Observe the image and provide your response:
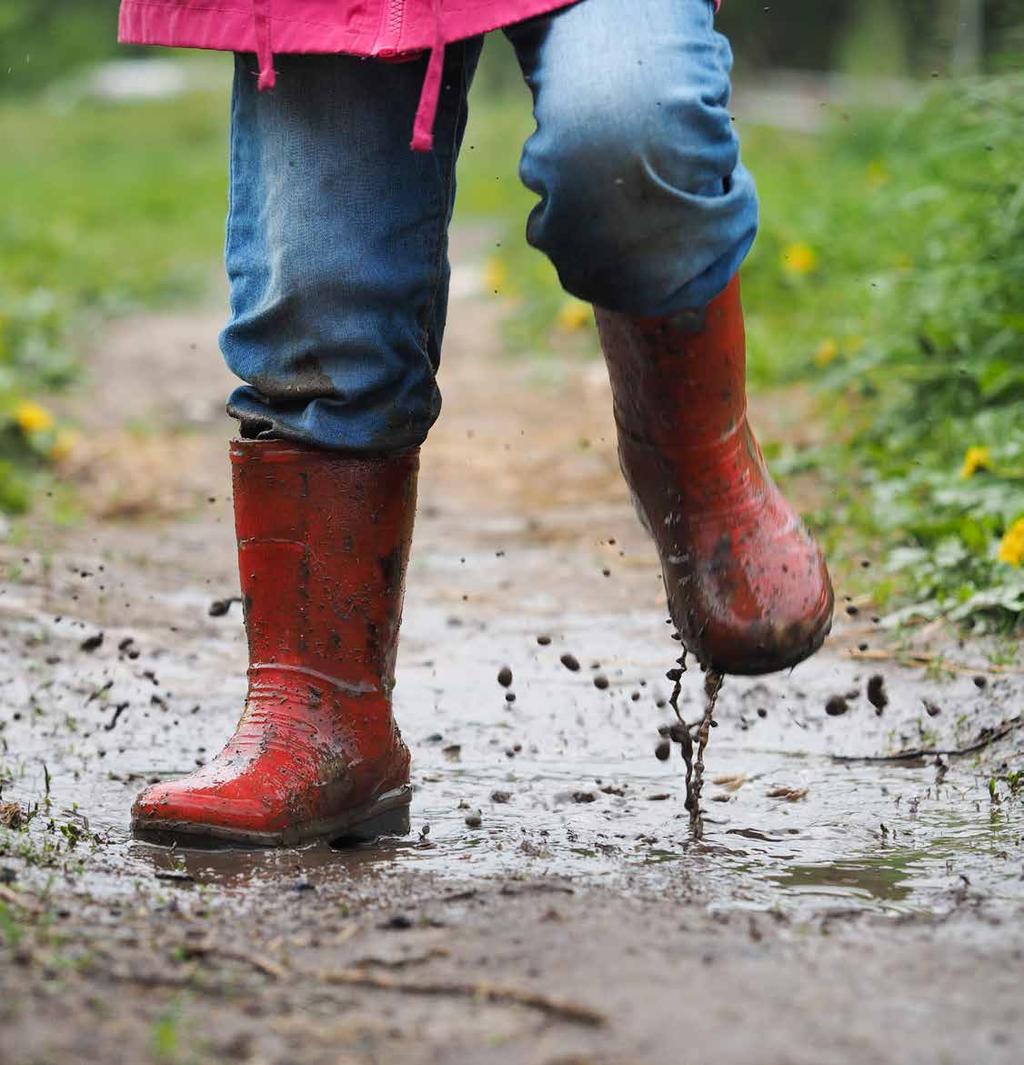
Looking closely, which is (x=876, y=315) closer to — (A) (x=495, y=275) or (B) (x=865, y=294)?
(B) (x=865, y=294)

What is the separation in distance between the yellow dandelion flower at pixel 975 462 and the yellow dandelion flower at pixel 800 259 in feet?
7.75

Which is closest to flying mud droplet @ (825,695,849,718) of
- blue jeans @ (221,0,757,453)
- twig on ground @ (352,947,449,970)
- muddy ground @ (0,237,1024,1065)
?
muddy ground @ (0,237,1024,1065)

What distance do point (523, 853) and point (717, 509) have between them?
18.4 inches

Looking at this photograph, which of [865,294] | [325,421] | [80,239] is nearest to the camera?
[325,421]

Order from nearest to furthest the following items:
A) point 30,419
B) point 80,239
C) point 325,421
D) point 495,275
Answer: point 325,421, point 30,419, point 495,275, point 80,239

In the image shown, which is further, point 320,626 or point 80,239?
point 80,239

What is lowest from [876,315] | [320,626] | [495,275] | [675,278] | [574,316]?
[320,626]

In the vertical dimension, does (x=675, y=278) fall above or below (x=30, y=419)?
below

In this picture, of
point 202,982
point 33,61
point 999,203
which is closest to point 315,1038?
point 202,982

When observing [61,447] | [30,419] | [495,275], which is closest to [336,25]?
[30,419]

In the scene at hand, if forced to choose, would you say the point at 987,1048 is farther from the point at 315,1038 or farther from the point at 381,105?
the point at 381,105

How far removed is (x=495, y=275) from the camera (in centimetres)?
797

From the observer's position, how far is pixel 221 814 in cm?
196

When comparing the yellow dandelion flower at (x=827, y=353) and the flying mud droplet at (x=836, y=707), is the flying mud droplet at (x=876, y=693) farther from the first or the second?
the yellow dandelion flower at (x=827, y=353)
